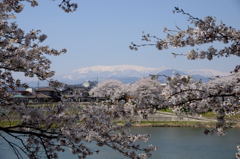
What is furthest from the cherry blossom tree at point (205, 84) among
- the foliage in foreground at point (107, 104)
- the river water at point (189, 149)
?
the river water at point (189, 149)

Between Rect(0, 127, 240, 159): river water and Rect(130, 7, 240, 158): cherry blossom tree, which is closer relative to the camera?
Rect(130, 7, 240, 158): cherry blossom tree

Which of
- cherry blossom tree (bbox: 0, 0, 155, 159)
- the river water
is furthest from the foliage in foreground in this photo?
the river water

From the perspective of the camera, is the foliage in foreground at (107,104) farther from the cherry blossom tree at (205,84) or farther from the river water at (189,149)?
the river water at (189,149)

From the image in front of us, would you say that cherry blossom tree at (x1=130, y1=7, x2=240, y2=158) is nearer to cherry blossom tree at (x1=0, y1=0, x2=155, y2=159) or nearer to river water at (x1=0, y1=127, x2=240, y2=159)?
cherry blossom tree at (x1=0, y1=0, x2=155, y2=159)

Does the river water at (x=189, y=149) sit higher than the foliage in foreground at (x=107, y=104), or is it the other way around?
the foliage in foreground at (x=107, y=104)

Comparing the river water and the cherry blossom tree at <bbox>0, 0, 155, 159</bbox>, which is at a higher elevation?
the cherry blossom tree at <bbox>0, 0, 155, 159</bbox>

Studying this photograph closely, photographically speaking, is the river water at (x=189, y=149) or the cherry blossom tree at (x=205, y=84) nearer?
the cherry blossom tree at (x=205, y=84)

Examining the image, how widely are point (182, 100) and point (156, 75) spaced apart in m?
0.31

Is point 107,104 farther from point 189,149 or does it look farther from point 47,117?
point 189,149

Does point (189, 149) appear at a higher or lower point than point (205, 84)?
lower

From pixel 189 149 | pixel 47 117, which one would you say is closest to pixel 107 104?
pixel 47 117

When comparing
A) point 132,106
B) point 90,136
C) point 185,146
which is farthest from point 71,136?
point 185,146

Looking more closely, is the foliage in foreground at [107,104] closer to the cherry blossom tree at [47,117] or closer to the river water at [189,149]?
the cherry blossom tree at [47,117]

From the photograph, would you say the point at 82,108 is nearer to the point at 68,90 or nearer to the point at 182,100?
the point at 68,90
